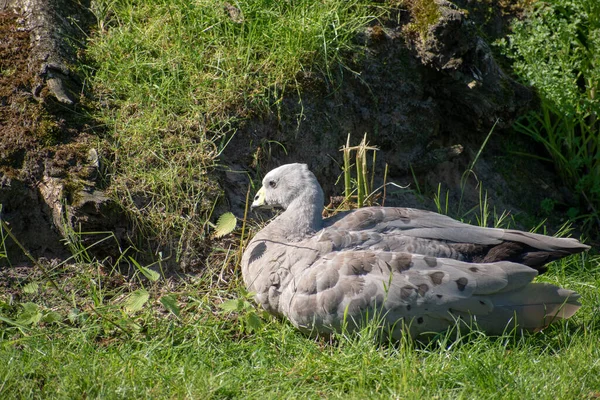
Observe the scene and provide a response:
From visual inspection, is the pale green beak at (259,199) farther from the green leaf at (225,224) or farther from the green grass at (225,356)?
the green grass at (225,356)

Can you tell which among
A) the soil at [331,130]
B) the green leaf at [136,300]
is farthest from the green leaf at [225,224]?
the green leaf at [136,300]

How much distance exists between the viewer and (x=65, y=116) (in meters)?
4.82

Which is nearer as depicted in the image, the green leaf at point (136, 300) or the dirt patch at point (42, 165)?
the green leaf at point (136, 300)

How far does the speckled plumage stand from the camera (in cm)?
379

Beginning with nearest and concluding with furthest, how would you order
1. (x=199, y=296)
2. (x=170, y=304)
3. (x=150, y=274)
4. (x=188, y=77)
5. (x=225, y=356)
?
(x=225, y=356)
(x=170, y=304)
(x=150, y=274)
(x=199, y=296)
(x=188, y=77)

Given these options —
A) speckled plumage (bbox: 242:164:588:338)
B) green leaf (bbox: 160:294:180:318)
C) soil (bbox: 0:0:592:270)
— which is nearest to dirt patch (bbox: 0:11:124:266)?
soil (bbox: 0:0:592:270)

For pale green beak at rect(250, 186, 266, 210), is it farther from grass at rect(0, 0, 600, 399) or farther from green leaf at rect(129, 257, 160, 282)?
green leaf at rect(129, 257, 160, 282)

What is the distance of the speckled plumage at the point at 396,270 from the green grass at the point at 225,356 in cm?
12

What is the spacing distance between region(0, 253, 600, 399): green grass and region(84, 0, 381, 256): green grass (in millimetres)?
566

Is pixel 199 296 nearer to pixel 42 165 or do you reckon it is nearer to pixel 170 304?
pixel 170 304

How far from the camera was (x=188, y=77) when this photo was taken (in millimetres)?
5062

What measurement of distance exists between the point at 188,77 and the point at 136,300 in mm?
1743

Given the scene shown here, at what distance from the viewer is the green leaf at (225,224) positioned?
442 centimetres

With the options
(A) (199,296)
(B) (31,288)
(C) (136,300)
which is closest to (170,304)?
(C) (136,300)
